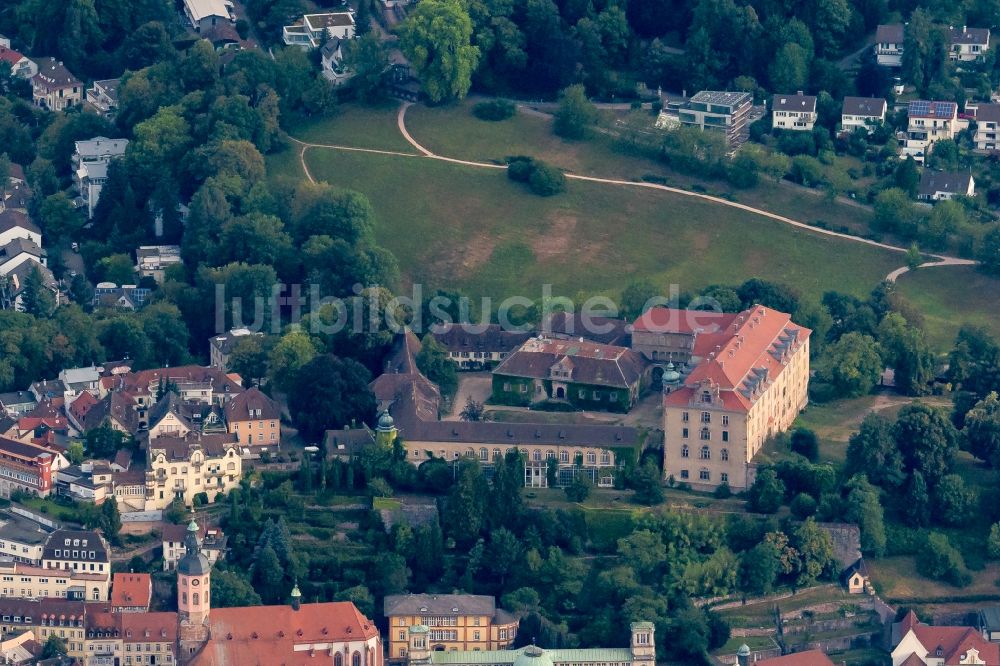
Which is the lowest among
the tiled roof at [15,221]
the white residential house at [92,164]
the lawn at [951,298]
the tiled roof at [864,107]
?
the lawn at [951,298]

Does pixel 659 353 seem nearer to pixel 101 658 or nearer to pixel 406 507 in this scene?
pixel 406 507

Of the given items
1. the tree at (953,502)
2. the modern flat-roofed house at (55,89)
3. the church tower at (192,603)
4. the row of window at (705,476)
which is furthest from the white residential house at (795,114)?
the church tower at (192,603)

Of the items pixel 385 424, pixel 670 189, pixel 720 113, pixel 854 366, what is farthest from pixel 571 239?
pixel 385 424

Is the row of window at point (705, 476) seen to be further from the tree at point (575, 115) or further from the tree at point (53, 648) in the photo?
the tree at point (575, 115)

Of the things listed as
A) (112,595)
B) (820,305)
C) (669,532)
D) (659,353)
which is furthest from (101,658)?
(820,305)

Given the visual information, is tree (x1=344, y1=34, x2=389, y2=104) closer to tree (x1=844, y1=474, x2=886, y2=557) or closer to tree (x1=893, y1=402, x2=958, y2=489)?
tree (x1=893, y1=402, x2=958, y2=489)

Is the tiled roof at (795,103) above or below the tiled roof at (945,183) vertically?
above
